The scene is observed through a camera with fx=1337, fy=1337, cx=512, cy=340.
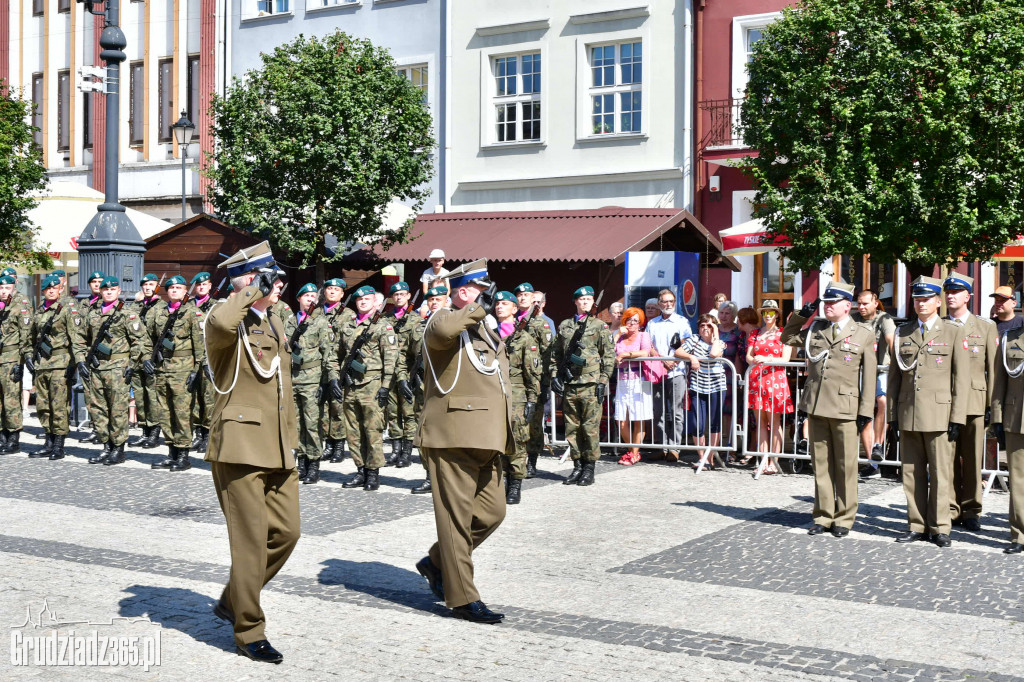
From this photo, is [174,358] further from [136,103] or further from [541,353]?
[136,103]

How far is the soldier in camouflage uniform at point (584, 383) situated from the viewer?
12.2 meters

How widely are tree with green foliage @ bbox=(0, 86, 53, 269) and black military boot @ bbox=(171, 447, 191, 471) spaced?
9376 mm

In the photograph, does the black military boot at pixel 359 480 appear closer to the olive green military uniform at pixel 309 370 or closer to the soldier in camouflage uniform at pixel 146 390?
the olive green military uniform at pixel 309 370

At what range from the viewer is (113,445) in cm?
1370

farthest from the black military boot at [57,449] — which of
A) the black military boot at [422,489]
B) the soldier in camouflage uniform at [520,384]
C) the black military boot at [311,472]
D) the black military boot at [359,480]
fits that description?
the soldier in camouflage uniform at [520,384]

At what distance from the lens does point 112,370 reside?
1380 cm

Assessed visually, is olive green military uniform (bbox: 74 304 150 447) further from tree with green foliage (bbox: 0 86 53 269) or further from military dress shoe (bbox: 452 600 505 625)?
tree with green foliage (bbox: 0 86 53 269)


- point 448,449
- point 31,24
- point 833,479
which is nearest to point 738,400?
point 833,479

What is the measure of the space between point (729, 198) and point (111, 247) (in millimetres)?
10310

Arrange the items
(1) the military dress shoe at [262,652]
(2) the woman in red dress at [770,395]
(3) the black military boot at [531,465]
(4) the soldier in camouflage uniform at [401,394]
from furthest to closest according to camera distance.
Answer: (2) the woman in red dress at [770,395] → (3) the black military boot at [531,465] → (4) the soldier in camouflage uniform at [401,394] → (1) the military dress shoe at [262,652]

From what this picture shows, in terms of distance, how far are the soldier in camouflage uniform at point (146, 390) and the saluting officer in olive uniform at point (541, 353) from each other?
4.14 m

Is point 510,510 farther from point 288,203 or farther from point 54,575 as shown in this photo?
point 288,203

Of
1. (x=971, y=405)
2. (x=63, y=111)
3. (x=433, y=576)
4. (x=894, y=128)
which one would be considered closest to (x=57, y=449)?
(x=433, y=576)

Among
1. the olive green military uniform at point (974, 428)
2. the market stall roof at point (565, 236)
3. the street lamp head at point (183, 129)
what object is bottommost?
the olive green military uniform at point (974, 428)
